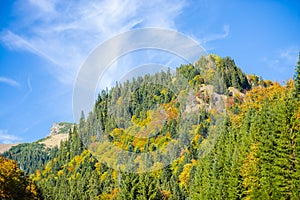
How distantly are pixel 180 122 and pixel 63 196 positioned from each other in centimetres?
6248

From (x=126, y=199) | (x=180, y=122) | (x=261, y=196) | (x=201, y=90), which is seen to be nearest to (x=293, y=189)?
Answer: (x=261, y=196)

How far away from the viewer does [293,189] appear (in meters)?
39.9

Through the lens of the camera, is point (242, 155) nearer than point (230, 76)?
Yes

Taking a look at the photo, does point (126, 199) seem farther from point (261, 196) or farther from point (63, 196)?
point (63, 196)

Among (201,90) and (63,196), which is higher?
(201,90)

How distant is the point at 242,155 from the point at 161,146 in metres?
97.3

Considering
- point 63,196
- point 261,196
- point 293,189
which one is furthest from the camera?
point 63,196

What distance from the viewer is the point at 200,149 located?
133125mm

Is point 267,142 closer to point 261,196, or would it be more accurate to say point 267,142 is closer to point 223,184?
point 261,196

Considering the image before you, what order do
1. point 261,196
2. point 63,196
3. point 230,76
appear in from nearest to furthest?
point 261,196 → point 63,196 → point 230,76

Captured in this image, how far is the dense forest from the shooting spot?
148 ft

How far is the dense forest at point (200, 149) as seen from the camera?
45.2 m

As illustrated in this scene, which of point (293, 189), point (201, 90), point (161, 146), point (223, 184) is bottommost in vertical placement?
point (293, 189)

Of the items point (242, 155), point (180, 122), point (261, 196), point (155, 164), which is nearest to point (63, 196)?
point (155, 164)
